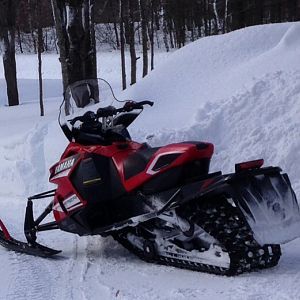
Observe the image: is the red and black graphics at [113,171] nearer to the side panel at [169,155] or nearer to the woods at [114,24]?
the side panel at [169,155]

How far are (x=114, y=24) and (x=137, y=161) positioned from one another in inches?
1160

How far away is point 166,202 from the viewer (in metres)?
4.08

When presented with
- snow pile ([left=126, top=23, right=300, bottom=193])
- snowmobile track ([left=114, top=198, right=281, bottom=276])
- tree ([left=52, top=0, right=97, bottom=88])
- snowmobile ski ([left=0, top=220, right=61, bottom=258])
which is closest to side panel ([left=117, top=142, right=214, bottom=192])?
snowmobile track ([left=114, top=198, right=281, bottom=276])

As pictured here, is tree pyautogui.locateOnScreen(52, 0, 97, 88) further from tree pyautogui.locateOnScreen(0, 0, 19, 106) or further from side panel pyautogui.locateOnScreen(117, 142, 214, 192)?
tree pyautogui.locateOnScreen(0, 0, 19, 106)

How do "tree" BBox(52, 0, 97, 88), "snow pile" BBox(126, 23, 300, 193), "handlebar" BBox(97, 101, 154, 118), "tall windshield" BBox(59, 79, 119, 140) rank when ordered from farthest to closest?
"tree" BBox(52, 0, 97, 88) → "snow pile" BBox(126, 23, 300, 193) → "tall windshield" BBox(59, 79, 119, 140) → "handlebar" BBox(97, 101, 154, 118)

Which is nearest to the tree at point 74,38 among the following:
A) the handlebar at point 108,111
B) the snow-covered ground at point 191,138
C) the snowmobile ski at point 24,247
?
the snow-covered ground at point 191,138

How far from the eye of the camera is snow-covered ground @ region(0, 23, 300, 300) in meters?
3.87

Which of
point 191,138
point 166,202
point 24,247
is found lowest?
point 24,247

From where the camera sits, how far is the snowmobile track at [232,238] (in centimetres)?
380

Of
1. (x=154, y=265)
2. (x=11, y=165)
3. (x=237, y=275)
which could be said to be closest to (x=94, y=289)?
(x=154, y=265)

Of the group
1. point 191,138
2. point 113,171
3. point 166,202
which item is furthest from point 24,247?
point 191,138

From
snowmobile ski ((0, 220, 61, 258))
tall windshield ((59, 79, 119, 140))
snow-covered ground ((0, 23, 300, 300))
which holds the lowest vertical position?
snowmobile ski ((0, 220, 61, 258))

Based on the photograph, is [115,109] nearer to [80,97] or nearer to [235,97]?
[80,97]

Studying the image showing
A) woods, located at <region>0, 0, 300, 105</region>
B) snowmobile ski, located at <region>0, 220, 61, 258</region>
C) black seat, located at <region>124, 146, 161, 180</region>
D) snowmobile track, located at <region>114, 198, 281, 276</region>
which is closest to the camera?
snowmobile track, located at <region>114, 198, 281, 276</region>
